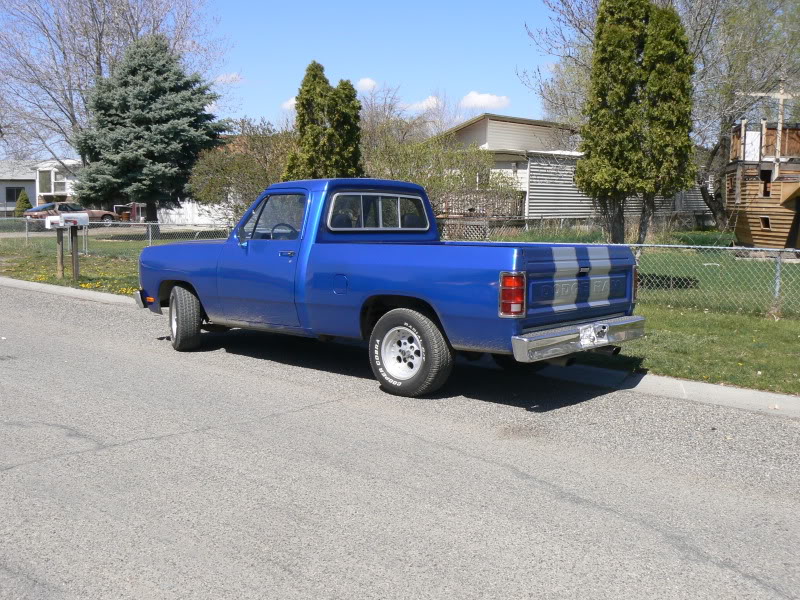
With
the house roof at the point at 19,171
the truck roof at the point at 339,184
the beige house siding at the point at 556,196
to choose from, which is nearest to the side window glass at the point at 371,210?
the truck roof at the point at 339,184

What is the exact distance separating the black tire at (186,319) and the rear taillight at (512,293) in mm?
4092

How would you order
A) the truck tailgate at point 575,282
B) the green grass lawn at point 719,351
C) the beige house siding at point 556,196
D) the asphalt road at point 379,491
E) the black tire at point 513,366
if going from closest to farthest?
the asphalt road at point 379,491 → the truck tailgate at point 575,282 → the green grass lawn at point 719,351 → the black tire at point 513,366 → the beige house siding at point 556,196

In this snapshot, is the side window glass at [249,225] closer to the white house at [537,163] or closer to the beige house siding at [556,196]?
the white house at [537,163]

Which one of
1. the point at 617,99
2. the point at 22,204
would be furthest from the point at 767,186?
the point at 22,204

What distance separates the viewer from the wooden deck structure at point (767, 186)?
1984 cm

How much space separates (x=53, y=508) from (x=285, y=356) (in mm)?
4664

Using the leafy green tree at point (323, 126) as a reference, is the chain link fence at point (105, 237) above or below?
below

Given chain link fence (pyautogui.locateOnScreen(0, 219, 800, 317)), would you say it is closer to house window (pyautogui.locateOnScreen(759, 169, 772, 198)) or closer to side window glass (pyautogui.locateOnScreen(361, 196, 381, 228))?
house window (pyautogui.locateOnScreen(759, 169, 772, 198))

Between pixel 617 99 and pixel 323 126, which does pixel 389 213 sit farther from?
pixel 323 126

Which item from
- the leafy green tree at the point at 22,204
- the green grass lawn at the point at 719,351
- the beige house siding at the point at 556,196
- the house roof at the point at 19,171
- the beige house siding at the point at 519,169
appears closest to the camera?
the green grass lawn at the point at 719,351

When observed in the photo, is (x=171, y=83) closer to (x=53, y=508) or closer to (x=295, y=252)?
(x=295, y=252)

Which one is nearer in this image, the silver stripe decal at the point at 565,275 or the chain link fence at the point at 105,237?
the silver stripe decal at the point at 565,275

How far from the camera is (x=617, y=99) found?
13289 mm

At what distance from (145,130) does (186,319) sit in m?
24.9
